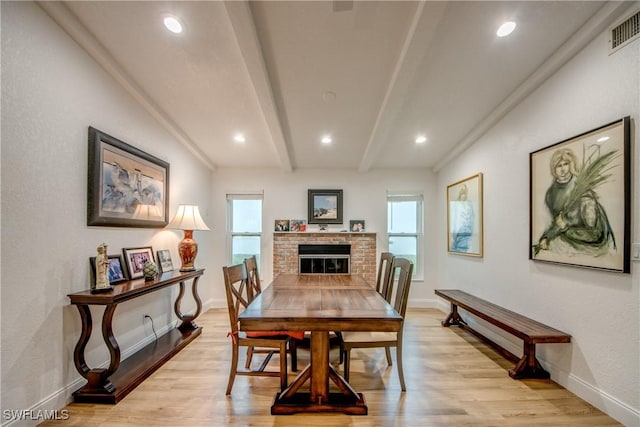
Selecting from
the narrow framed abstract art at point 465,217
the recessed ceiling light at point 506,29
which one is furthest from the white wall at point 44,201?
the narrow framed abstract art at point 465,217

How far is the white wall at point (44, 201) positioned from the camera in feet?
5.34

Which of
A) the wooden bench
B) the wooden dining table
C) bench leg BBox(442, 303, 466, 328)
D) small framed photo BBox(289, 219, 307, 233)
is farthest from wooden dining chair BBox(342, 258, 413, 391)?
small framed photo BBox(289, 219, 307, 233)

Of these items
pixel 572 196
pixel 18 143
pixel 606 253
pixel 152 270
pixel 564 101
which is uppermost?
pixel 564 101

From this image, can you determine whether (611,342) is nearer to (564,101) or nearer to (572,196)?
(572,196)

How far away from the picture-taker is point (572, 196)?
2.17m

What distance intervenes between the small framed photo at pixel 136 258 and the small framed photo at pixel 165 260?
0.60 ft

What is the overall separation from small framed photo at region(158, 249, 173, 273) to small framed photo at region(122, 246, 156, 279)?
18cm

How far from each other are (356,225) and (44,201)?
373cm

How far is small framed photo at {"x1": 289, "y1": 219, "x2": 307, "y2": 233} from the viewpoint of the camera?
4.60 m

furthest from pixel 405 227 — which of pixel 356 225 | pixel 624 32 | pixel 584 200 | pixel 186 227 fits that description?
pixel 186 227

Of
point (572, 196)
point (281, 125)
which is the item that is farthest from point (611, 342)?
point (281, 125)

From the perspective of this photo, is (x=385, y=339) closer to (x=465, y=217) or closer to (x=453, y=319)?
(x=453, y=319)

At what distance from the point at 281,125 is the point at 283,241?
76.8 inches

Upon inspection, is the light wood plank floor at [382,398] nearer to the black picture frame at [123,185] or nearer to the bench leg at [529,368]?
the bench leg at [529,368]
